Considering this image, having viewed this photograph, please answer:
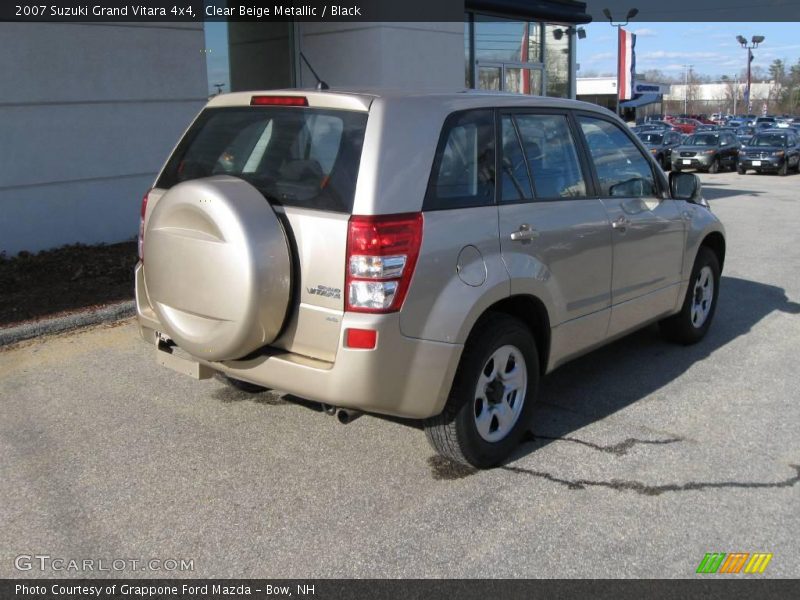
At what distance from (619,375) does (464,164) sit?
7.98 feet

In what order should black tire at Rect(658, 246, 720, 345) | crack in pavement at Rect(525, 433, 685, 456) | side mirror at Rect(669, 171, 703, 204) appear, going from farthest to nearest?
black tire at Rect(658, 246, 720, 345)
side mirror at Rect(669, 171, 703, 204)
crack in pavement at Rect(525, 433, 685, 456)

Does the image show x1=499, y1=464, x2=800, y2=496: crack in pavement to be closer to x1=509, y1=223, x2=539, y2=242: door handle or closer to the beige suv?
the beige suv

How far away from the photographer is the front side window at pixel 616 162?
5.17 meters

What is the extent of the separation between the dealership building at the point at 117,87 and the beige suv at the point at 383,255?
435 centimetres

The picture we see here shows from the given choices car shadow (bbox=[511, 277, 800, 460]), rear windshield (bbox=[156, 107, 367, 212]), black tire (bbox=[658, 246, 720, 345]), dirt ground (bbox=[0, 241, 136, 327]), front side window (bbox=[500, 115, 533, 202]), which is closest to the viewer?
rear windshield (bbox=[156, 107, 367, 212])

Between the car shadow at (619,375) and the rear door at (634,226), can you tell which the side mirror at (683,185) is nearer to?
the rear door at (634,226)

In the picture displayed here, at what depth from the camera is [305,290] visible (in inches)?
148

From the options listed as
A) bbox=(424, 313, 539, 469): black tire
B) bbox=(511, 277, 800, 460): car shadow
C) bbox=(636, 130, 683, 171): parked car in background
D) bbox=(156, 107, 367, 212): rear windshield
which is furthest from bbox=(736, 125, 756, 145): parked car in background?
bbox=(156, 107, 367, 212): rear windshield

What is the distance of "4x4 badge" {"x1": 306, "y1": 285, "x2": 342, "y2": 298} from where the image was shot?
365 cm

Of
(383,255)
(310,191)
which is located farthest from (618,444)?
(310,191)

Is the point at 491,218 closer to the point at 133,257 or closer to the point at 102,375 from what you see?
the point at 102,375

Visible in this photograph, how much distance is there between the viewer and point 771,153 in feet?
95.7

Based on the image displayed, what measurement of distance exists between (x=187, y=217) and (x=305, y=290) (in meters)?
0.68

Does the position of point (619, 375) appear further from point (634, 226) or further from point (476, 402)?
point (476, 402)
